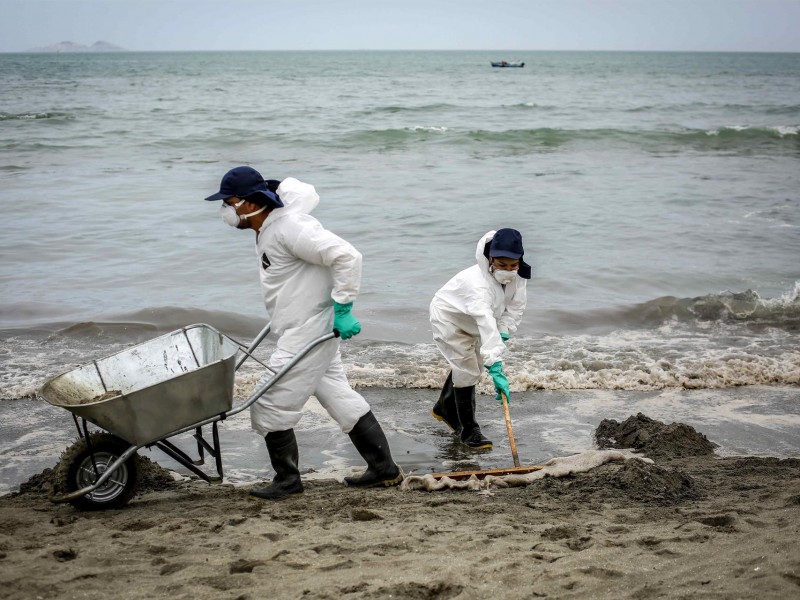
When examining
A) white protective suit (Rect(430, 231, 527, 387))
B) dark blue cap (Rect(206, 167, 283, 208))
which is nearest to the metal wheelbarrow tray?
dark blue cap (Rect(206, 167, 283, 208))

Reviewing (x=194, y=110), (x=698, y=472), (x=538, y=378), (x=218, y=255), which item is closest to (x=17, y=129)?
→ (x=194, y=110)

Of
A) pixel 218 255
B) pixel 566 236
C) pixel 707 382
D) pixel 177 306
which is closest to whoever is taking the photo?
pixel 707 382

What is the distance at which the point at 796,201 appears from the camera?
15359 mm

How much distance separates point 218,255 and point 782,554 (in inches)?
366

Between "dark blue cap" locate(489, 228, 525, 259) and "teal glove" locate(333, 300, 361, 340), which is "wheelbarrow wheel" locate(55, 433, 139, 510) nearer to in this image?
"teal glove" locate(333, 300, 361, 340)

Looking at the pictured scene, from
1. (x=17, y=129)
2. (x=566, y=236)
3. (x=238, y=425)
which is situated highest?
(x=17, y=129)

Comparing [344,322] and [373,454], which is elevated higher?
[344,322]

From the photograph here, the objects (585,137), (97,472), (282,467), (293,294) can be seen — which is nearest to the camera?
(97,472)

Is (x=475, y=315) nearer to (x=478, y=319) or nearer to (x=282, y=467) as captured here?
(x=478, y=319)

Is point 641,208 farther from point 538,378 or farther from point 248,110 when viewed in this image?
point 248,110

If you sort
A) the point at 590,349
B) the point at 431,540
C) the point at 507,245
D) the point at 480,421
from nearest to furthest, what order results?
the point at 431,540, the point at 507,245, the point at 480,421, the point at 590,349

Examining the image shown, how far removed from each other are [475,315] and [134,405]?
84.9 inches

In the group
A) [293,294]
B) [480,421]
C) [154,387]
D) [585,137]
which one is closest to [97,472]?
[154,387]

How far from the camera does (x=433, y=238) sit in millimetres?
12414
